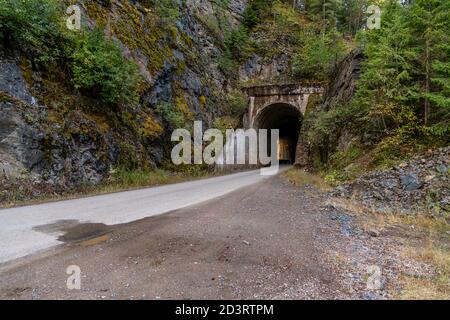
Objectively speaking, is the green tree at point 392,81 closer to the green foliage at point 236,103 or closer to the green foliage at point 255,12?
the green foliage at point 236,103

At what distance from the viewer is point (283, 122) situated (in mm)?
42219

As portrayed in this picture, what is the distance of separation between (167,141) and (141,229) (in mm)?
13354

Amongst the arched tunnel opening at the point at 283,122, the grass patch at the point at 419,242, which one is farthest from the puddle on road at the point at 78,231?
the arched tunnel opening at the point at 283,122

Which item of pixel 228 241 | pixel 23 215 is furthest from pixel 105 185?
pixel 228 241

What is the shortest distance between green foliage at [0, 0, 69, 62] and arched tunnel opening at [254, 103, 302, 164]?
22577mm

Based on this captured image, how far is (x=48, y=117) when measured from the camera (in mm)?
11328

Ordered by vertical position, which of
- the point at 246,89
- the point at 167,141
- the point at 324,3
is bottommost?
the point at 167,141

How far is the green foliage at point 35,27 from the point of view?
1033 centimetres

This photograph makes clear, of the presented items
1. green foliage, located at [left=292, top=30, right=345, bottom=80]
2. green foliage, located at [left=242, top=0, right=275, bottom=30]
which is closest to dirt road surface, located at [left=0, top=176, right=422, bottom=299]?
green foliage, located at [left=292, top=30, right=345, bottom=80]

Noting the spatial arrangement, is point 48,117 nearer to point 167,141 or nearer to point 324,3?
point 167,141

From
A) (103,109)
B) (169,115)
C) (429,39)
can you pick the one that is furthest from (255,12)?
(103,109)

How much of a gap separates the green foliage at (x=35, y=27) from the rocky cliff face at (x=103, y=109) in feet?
1.94

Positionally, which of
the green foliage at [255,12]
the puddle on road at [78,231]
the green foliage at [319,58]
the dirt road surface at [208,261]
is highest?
the green foliage at [255,12]

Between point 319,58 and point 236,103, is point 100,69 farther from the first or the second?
point 319,58
